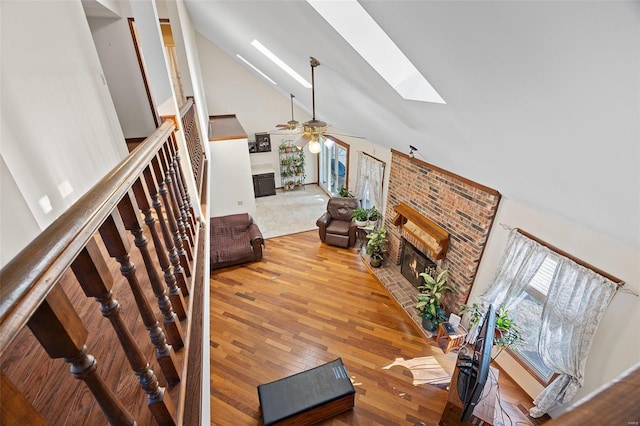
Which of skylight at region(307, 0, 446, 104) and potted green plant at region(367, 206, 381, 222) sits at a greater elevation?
skylight at region(307, 0, 446, 104)

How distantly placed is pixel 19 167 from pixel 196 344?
1.36 meters

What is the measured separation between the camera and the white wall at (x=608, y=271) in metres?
2.29

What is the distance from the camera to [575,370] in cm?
269

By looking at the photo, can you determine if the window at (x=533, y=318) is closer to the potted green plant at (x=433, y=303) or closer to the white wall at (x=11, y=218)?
the potted green plant at (x=433, y=303)

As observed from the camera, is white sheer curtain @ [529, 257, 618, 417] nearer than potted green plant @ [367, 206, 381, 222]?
Yes

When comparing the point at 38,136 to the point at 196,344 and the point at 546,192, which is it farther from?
the point at 546,192

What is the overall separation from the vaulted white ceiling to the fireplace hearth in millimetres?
2037

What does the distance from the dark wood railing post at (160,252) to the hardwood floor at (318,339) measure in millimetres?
2618

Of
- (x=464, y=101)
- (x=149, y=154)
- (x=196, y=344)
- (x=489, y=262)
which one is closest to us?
(x=149, y=154)

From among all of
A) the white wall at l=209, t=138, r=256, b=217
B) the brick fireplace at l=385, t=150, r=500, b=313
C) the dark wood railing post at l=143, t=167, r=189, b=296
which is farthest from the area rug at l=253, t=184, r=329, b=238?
the dark wood railing post at l=143, t=167, r=189, b=296

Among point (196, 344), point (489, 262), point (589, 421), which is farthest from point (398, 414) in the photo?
point (589, 421)

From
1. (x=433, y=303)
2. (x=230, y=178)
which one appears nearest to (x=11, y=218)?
(x=433, y=303)

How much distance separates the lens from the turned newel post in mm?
480

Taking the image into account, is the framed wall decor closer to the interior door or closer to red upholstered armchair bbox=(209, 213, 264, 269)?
the interior door
